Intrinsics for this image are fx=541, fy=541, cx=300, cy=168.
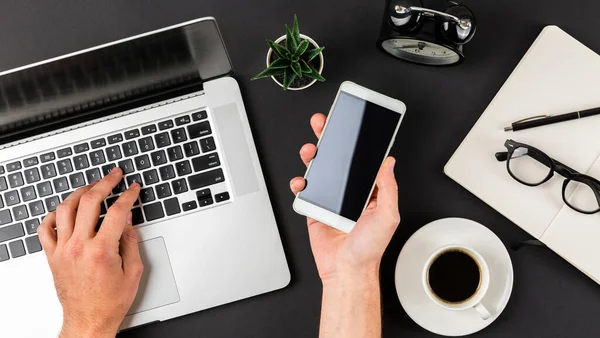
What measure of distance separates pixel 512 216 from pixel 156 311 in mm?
621

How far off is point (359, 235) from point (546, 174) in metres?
0.33

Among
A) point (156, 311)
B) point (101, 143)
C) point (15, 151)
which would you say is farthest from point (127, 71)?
point (156, 311)

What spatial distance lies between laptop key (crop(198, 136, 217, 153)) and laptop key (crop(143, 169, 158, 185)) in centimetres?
9

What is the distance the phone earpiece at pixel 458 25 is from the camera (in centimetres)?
80

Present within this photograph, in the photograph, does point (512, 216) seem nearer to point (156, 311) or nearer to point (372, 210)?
point (372, 210)

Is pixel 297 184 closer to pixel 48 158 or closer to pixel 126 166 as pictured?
pixel 126 166

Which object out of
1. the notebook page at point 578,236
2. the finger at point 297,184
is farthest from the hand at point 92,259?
the notebook page at point 578,236

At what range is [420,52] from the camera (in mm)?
921

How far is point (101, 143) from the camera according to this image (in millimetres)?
922

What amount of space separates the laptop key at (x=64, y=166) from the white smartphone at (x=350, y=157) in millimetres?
394

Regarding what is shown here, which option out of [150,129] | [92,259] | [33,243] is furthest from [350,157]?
[33,243]

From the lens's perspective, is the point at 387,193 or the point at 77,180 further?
the point at 77,180

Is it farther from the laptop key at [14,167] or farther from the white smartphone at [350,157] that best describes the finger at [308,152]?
the laptop key at [14,167]

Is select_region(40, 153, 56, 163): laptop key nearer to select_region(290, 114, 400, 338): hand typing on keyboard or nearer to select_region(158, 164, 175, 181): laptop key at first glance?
select_region(158, 164, 175, 181): laptop key
